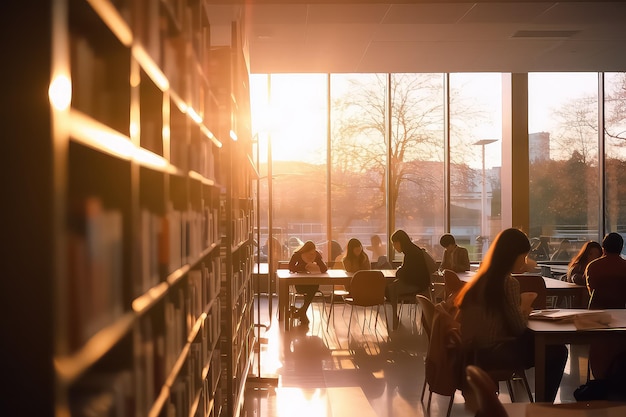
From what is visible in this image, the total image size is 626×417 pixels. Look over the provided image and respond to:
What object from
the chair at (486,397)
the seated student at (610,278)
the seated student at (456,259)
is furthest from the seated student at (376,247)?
the chair at (486,397)

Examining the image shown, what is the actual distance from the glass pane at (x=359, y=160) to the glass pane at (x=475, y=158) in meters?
1.38

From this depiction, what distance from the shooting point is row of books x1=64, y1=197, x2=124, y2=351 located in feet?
3.83

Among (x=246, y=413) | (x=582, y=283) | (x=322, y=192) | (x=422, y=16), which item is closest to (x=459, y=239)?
(x=322, y=192)

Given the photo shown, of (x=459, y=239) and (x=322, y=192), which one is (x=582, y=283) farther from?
(x=322, y=192)

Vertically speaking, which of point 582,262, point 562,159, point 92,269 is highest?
point 562,159

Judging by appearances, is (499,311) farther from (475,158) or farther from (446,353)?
(475,158)

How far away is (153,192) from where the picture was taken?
6.49 feet

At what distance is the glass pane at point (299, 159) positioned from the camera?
11.1 m

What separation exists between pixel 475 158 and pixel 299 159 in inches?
132

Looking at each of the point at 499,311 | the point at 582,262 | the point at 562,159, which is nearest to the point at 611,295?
the point at 582,262

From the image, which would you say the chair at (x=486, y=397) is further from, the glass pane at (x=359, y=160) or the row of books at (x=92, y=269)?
the glass pane at (x=359, y=160)

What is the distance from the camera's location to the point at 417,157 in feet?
37.0

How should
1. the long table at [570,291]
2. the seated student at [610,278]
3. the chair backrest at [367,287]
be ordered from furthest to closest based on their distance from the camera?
the chair backrest at [367,287]
the long table at [570,291]
the seated student at [610,278]

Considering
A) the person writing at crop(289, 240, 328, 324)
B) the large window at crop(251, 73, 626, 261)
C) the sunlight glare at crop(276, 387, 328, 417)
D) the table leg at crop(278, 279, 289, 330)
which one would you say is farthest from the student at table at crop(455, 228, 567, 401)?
the large window at crop(251, 73, 626, 261)
